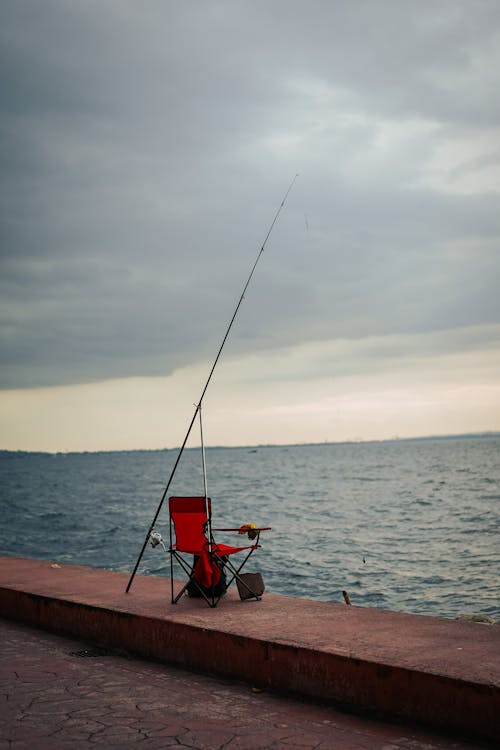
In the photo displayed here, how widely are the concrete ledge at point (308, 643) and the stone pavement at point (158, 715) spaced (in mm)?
106

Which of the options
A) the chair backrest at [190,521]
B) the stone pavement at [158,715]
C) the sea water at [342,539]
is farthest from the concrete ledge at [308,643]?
the sea water at [342,539]

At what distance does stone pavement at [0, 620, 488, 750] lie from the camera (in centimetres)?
Result: 354

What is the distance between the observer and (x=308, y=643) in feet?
14.2

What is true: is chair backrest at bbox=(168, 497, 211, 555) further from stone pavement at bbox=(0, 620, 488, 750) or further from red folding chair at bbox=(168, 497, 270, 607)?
stone pavement at bbox=(0, 620, 488, 750)

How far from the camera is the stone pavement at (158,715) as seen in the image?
11.6ft

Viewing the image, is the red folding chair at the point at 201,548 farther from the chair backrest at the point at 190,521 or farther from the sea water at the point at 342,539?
the sea water at the point at 342,539

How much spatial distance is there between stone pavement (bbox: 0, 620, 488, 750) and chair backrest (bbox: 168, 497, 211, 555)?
1077 mm

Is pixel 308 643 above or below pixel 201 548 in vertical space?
below

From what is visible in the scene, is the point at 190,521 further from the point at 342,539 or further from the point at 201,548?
the point at 342,539

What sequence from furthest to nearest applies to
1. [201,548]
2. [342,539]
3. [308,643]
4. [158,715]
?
[342,539] → [201,548] → [308,643] → [158,715]

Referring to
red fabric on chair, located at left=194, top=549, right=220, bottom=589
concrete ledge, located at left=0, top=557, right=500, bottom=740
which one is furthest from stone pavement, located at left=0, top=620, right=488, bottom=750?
red fabric on chair, located at left=194, top=549, right=220, bottom=589

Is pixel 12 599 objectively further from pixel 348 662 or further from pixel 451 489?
pixel 451 489

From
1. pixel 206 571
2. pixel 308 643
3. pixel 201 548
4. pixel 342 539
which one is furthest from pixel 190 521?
pixel 342 539

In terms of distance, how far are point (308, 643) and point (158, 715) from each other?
3.13 ft
